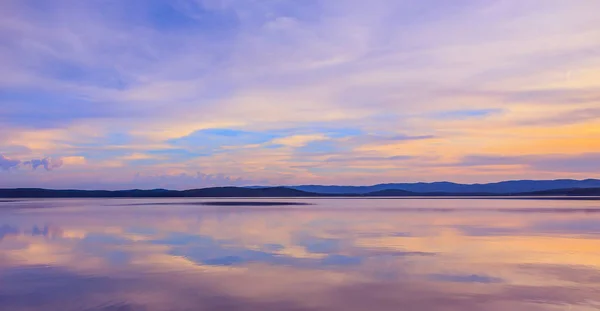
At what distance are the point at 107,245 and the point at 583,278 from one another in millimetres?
13443

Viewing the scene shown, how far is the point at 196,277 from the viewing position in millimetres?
11117

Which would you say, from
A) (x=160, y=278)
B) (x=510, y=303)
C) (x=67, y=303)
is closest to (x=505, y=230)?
(x=510, y=303)

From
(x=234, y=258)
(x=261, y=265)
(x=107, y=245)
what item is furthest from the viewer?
(x=107, y=245)

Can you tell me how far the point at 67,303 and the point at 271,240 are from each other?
1003cm

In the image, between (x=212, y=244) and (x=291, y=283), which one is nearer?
(x=291, y=283)

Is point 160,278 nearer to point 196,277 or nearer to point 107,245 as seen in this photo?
point 196,277

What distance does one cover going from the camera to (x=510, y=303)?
880 cm

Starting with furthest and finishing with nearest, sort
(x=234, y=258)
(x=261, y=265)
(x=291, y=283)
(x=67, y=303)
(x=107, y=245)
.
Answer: (x=107, y=245)
(x=234, y=258)
(x=261, y=265)
(x=291, y=283)
(x=67, y=303)

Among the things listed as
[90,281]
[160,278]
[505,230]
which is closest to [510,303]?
[160,278]

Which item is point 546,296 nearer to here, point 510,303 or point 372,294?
point 510,303

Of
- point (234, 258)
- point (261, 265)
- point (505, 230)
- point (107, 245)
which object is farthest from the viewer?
point (505, 230)

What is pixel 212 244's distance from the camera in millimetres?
17094

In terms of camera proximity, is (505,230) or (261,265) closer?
(261,265)

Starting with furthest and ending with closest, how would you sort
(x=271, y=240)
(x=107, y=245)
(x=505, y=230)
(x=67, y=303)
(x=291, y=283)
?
(x=505, y=230) → (x=271, y=240) → (x=107, y=245) → (x=291, y=283) → (x=67, y=303)
